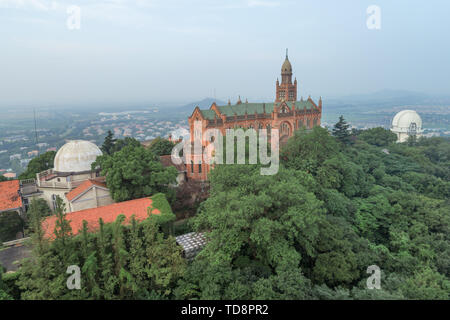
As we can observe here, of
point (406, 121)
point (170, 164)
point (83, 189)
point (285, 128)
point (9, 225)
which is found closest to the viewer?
point (9, 225)

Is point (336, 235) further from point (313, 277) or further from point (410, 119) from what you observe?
point (410, 119)

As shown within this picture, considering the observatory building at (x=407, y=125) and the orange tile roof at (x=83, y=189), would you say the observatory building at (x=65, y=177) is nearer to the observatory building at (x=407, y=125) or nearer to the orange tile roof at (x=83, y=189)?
the orange tile roof at (x=83, y=189)

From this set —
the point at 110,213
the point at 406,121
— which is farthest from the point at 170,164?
the point at 406,121

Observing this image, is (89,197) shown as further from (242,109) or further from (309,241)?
(242,109)

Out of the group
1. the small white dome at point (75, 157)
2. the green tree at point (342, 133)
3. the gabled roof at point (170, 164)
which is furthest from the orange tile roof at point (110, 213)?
the green tree at point (342, 133)

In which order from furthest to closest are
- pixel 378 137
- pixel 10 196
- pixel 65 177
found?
pixel 378 137
pixel 65 177
pixel 10 196

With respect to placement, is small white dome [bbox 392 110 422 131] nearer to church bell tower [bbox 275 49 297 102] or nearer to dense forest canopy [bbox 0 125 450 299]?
church bell tower [bbox 275 49 297 102]
